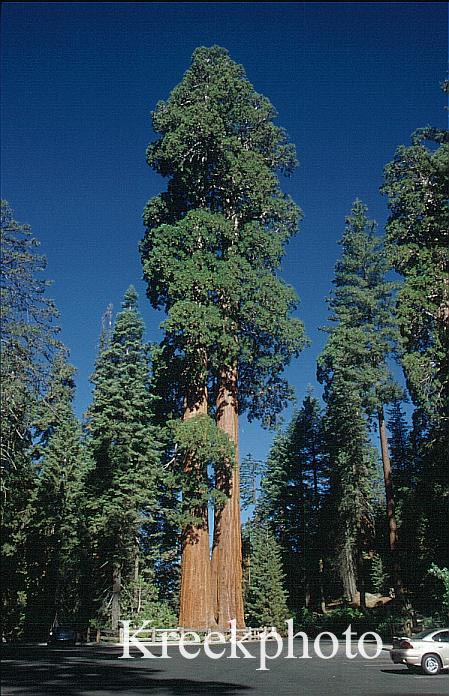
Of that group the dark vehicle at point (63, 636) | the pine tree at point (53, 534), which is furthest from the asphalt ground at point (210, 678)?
the pine tree at point (53, 534)

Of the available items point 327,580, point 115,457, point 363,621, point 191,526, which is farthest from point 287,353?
point 327,580

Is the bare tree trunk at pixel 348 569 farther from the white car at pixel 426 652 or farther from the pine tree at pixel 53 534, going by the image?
the white car at pixel 426 652

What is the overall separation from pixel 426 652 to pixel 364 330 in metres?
18.6

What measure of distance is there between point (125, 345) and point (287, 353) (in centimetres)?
998

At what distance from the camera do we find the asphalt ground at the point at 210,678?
33.7ft

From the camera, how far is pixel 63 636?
2811cm

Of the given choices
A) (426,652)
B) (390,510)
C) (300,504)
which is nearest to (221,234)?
(390,510)

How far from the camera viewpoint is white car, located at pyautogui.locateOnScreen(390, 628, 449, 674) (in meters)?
16.3

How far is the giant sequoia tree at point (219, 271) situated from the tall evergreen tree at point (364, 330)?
6699mm

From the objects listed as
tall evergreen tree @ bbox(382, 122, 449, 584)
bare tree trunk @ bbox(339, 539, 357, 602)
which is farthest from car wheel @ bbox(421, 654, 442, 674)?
bare tree trunk @ bbox(339, 539, 357, 602)

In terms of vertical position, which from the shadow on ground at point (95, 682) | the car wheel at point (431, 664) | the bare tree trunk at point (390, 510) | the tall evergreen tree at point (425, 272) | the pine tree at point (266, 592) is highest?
the tall evergreen tree at point (425, 272)

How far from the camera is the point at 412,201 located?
24500mm

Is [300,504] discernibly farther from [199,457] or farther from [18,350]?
[18,350]

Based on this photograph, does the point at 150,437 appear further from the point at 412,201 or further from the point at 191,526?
the point at 412,201
